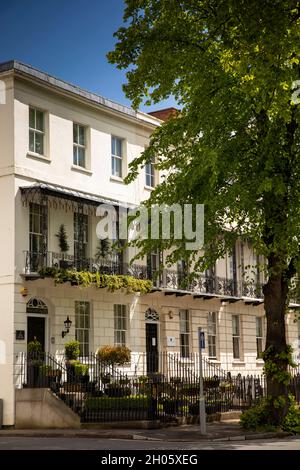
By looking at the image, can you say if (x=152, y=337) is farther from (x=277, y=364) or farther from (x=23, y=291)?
(x=277, y=364)

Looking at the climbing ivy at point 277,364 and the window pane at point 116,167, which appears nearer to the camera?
the climbing ivy at point 277,364

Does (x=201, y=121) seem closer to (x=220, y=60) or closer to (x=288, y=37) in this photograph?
(x=220, y=60)

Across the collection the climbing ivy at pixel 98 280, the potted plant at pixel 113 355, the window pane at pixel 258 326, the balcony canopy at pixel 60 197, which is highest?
the balcony canopy at pixel 60 197

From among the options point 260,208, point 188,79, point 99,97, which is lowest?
point 260,208

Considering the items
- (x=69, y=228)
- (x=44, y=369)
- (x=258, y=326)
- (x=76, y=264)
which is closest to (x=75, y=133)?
(x=69, y=228)

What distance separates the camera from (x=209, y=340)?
37219mm

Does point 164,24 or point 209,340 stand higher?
point 164,24

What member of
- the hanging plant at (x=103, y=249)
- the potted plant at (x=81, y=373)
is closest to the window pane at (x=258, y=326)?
the hanging plant at (x=103, y=249)

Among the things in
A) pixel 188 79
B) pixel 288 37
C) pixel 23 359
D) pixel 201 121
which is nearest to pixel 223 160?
pixel 201 121

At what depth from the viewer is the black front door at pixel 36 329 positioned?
2783cm

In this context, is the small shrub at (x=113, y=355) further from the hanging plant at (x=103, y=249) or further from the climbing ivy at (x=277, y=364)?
the climbing ivy at (x=277, y=364)

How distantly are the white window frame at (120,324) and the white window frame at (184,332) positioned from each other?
4.04m

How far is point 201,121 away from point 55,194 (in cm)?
803

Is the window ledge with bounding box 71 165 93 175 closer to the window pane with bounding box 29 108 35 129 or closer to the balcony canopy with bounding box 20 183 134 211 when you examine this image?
the balcony canopy with bounding box 20 183 134 211
